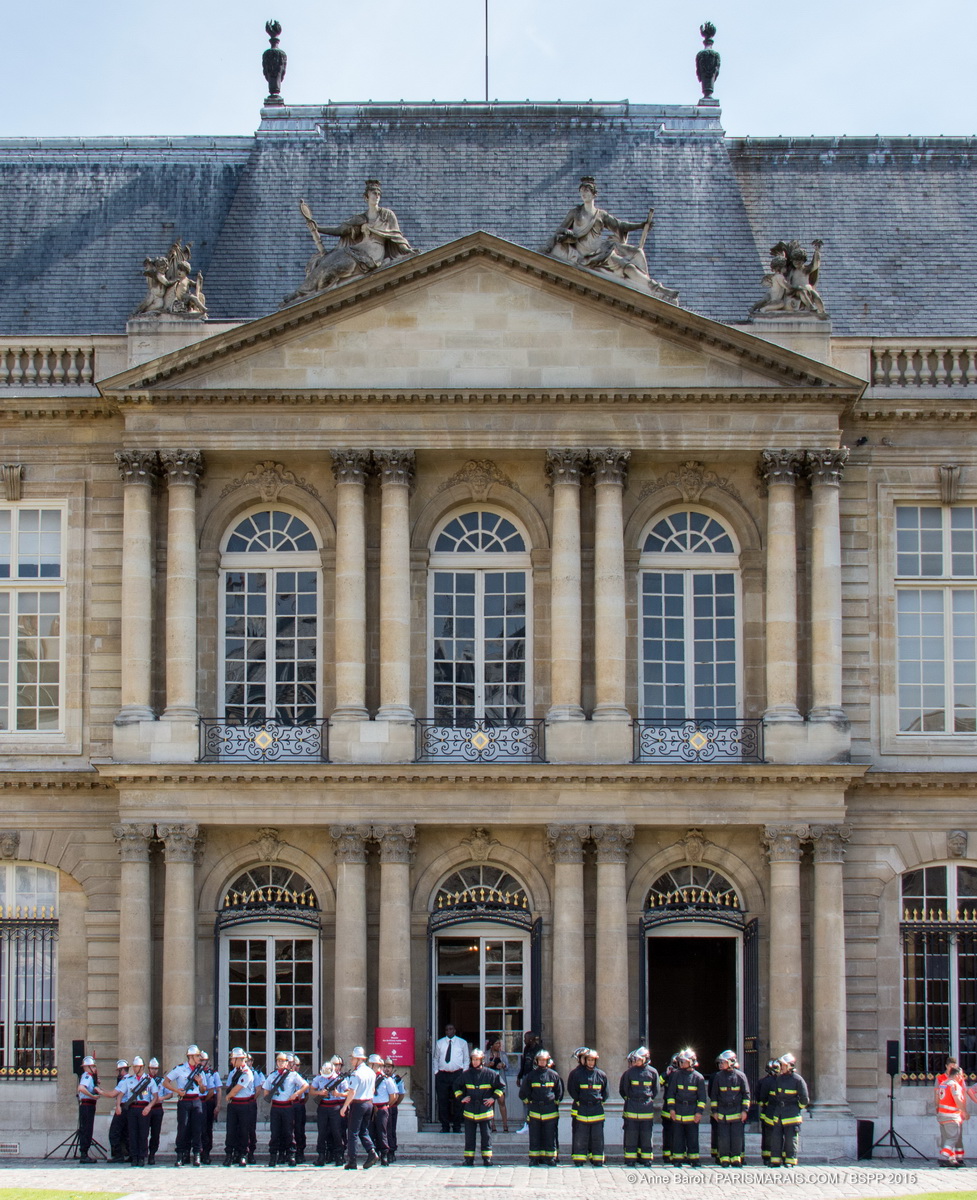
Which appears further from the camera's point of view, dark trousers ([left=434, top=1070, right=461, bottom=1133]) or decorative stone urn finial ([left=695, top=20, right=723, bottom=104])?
decorative stone urn finial ([left=695, top=20, right=723, bottom=104])

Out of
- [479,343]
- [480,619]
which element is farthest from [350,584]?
[479,343]

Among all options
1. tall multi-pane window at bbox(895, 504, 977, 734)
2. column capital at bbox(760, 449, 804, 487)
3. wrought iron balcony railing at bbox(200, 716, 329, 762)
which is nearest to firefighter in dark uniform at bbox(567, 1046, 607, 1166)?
wrought iron balcony railing at bbox(200, 716, 329, 762)

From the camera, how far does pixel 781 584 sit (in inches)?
1196

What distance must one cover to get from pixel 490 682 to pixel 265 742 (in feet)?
11.1

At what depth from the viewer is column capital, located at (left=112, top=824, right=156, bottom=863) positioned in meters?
29.9

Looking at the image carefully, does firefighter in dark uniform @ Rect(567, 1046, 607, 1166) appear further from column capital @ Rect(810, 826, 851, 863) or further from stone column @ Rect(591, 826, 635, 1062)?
column capital @ Rect(810, 826, 851, 863)

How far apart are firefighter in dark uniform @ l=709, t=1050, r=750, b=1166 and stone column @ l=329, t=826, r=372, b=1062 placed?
Answer: 18.9ft

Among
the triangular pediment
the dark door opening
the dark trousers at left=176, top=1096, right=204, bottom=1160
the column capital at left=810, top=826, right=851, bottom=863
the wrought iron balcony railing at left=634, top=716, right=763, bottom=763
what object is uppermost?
the triangular pediment

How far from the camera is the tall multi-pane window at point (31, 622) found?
103 feet

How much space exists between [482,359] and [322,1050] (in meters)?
10.2

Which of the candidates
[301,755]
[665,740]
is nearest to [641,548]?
[665,740]

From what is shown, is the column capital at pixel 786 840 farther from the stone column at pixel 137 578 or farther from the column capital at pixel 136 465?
the column capital at pixel 136 465

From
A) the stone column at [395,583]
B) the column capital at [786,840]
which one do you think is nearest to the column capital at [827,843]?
the column capital at [786,840]

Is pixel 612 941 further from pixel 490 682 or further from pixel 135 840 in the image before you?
pixel 135 840
